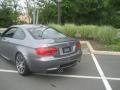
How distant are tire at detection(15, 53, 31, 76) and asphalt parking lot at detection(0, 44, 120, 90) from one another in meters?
0.13

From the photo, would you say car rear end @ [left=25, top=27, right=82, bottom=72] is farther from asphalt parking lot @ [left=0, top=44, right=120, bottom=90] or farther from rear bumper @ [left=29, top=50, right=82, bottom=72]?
asphalt parking lot @ [left=0, top=44, right=120, bottom=90]

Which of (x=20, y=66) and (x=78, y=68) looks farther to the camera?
(x=78, y=68)

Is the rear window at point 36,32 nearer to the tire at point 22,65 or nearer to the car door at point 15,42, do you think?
the car door at point 15,42

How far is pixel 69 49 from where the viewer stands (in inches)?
249

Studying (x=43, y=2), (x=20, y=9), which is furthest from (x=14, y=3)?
(x=43, y=2)

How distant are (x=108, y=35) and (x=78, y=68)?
4.84m

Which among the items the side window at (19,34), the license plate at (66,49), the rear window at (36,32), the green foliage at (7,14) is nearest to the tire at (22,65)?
the side window at (19,34)

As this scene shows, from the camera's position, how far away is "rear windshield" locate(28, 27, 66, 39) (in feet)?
21.4

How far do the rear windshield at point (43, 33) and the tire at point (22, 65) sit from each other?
2.50 ft

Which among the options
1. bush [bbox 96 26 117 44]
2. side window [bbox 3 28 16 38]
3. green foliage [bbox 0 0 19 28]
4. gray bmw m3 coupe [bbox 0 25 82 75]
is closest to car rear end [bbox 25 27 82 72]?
gray bmw m3 coupe [bbox 0 25 82 75]

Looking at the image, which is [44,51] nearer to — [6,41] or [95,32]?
[6,41]

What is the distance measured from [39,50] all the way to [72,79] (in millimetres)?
1303

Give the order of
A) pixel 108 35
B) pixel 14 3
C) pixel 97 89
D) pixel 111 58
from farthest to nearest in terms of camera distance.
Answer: pixel 14 3, pixel 108 35, pixel 111 58, pixel 97 89

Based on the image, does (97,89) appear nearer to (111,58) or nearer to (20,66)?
(20,66)
